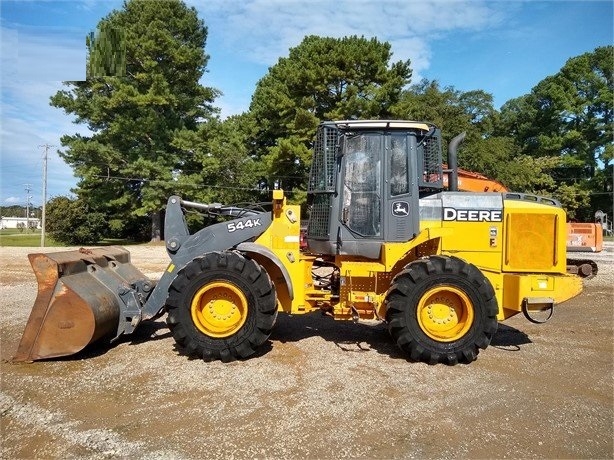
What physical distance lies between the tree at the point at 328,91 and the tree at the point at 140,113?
675cm

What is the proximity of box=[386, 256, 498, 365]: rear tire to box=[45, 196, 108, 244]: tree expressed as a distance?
112 ft

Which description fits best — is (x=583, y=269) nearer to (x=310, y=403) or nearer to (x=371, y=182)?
(x=371, y=182)

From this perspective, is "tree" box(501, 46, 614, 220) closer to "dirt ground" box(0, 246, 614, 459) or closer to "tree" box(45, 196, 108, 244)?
"tree" box(45, 196, 108, 244)

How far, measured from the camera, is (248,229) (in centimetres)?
599

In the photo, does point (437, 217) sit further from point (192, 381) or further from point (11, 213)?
point (11, 213)

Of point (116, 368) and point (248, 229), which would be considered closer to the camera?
point (116, 368)

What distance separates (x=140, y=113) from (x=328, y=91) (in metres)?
12.6

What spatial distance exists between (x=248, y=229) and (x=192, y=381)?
2.08m

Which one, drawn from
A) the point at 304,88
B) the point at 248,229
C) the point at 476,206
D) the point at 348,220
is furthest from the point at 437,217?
the point at 304,88

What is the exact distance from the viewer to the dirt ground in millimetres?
3441

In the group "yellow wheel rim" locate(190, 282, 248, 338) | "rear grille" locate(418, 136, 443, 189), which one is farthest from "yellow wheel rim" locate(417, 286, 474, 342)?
"yellow wheel rim" locate(190, 282, 248, 338)

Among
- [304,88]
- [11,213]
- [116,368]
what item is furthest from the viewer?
[11,213]

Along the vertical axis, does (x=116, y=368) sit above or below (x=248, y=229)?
below

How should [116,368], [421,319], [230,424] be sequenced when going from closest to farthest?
[230,424], [116,368], [421,319]
